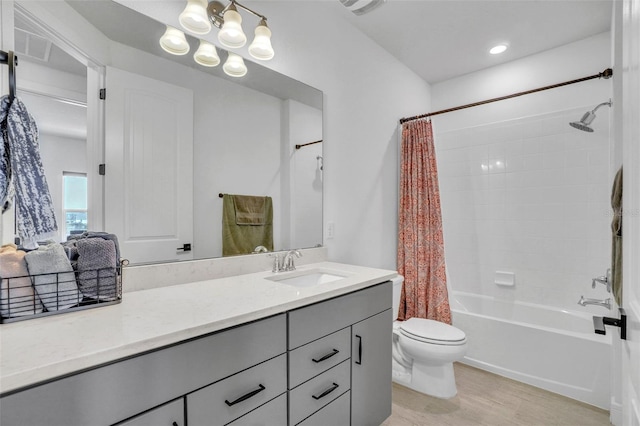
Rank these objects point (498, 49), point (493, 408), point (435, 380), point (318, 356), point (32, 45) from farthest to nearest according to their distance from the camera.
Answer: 1. point (498, 49)
2. point (435, 380)
3. point (493, 408)
4. point (318, 356)
5. point (32, 45)

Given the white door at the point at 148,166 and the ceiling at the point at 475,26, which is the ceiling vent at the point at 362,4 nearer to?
the ceiling at the point at 475,26

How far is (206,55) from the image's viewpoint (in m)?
1.51

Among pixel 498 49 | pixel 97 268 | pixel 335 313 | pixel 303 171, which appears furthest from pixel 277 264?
pixel 498 49

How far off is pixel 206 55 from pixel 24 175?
0.94 m

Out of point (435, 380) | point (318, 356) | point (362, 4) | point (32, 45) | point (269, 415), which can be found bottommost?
point (435, 380)

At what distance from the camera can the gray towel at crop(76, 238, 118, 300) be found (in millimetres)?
979

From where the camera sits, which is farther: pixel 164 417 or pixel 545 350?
pixel 545 350

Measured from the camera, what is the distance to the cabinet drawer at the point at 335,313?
1148mm

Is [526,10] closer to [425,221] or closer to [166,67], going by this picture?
[425,221]

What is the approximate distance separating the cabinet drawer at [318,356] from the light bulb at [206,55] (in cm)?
141

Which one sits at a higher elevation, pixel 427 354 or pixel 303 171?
pixel 303 171

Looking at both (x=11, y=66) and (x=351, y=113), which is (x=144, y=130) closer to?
(x=11, y=66)

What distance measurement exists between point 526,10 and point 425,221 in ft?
5.42

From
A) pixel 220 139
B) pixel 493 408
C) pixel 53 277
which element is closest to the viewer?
pixel 53 277
